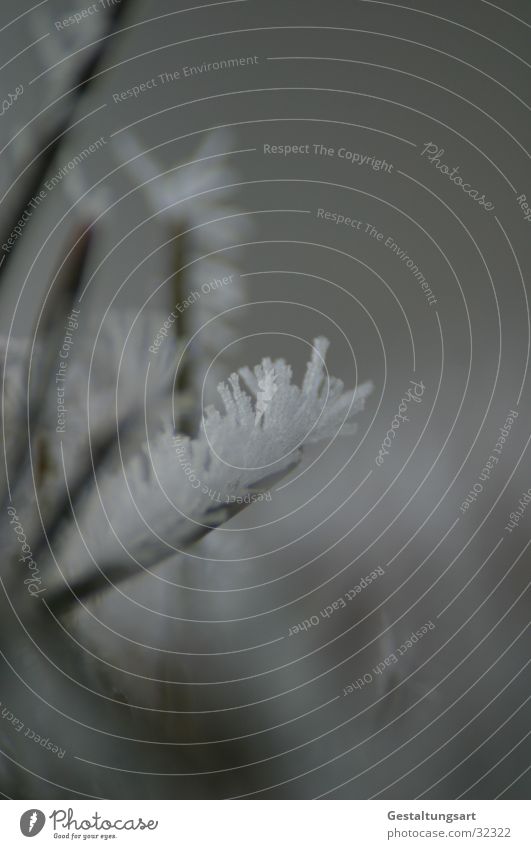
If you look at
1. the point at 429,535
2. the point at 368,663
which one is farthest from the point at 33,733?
the point at 429,535

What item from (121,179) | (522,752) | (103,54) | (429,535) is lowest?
(522,752)

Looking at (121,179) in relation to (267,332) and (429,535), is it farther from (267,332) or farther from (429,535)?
(429,535)

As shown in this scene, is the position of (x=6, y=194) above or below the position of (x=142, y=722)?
above

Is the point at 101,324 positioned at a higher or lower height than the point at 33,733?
higher

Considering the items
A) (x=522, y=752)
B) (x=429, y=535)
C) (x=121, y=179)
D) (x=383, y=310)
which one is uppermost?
(x=121, y=179)

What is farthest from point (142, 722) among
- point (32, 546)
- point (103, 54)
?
point (103, 54)

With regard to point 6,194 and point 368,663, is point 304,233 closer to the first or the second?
point 6,194
